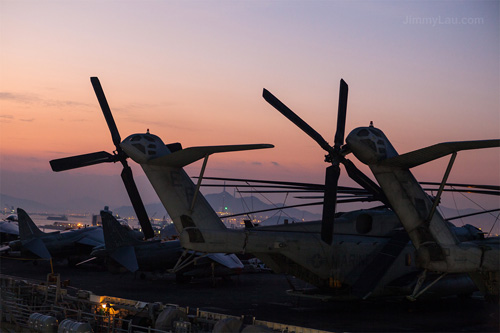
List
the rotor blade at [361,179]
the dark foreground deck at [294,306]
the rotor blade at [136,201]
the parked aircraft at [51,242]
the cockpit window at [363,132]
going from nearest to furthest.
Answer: the cockpit window at [363,132] → the rotor blade at [361,179] → the rotor blade at [136,201] → the dark foreground deck at [294,306] → the parked aircraft at [51,242]

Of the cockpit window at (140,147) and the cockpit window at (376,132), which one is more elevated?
the cockpit window at (376,132)

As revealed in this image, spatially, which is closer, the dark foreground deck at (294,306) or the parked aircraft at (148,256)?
the dark foreground deck at (294,306)

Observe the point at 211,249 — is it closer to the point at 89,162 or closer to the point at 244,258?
the point at 89,162

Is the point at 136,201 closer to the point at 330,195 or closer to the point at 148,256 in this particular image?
the point at 330,195

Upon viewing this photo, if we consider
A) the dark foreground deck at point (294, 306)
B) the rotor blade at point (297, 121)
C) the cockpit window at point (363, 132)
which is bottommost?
the dark foreground deck at point (294, 306)

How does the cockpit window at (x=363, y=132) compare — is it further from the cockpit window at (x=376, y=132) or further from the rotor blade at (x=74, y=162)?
the rotor blade at (x=74, y=162)

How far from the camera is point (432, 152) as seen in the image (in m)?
20.4

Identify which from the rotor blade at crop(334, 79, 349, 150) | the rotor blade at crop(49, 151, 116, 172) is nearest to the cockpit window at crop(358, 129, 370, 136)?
the rotor blade at crop(334, 79, 349, 150)

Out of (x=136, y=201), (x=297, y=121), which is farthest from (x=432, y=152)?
(x=136, y=201)

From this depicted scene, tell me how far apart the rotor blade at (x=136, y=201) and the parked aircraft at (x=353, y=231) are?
0.96m

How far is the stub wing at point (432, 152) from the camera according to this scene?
768 inches

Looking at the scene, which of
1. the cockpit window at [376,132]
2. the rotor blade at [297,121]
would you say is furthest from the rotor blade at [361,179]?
the cockpit window at [376,132]

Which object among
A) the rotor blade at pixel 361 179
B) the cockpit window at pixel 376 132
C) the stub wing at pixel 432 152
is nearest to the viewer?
the stub wing at pixel 432 152

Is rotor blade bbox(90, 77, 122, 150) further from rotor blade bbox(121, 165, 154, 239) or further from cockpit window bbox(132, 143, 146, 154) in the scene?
cockpit window bbox(132, 143, 146, 154)
